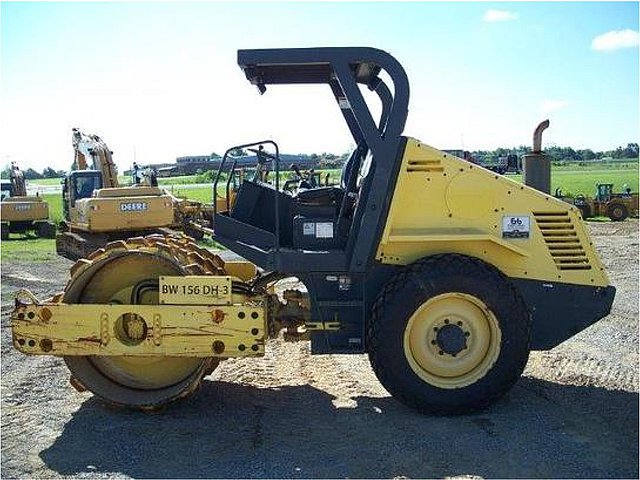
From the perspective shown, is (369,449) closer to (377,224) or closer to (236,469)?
(236,469)

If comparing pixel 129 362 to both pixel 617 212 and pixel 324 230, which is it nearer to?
pixel 324 230

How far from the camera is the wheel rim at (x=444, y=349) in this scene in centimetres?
601

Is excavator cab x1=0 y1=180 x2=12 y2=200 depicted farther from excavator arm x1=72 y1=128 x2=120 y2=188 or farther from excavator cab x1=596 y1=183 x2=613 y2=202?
excavator cab x1=596 y1=183 x2=613 y2=202

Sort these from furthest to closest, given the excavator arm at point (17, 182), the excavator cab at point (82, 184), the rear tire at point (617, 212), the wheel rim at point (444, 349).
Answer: the excavator arm at point (17, 182)
the rear tire at point (617, 212)
the excavator cab at point (82, 184)
the wheel rim at point (444, 349)

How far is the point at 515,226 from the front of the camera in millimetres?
6219

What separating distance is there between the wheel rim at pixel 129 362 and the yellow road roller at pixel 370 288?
0.01 meters

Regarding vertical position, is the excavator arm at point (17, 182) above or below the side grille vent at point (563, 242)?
above

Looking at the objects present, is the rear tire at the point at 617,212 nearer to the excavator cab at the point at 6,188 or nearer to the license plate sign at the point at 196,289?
the excavator cab at the point at 6,188

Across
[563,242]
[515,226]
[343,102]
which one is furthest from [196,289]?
[563,242]

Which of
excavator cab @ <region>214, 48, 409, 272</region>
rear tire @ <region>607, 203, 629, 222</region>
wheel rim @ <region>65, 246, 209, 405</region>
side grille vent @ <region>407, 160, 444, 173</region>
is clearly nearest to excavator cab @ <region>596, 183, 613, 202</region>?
rear tire @ <region>607, 203, 629, 222</region>

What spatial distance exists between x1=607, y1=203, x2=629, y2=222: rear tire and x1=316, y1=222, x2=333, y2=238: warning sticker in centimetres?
2529

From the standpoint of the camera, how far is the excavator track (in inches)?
239

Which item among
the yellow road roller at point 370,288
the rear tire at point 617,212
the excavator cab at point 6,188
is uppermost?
the excavator cab at point 6,188

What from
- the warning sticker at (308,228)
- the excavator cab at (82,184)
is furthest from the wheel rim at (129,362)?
the excavator cab at (82,184)
